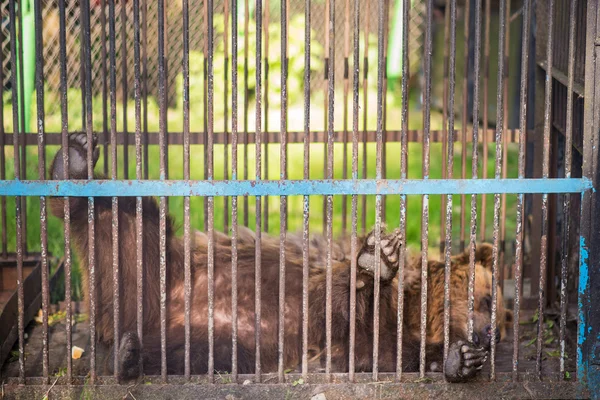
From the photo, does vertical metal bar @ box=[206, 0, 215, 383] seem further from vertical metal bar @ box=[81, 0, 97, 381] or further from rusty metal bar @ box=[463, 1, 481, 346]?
rusty metal bar @ box=[463, 1, 481, 346]

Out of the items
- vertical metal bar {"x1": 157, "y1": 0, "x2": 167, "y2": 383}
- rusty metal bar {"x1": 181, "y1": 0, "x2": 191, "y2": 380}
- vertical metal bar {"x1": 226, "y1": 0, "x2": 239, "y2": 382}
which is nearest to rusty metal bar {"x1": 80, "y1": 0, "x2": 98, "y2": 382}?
vertical metal bar {"x1": 157, "y1": 0, "x2": 167, "y2": 383}

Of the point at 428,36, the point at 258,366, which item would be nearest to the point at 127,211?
the point at 258,366

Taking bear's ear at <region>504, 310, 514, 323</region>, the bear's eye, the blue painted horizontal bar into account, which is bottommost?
bear's ear at <region>504, 310, 514, 323</region>

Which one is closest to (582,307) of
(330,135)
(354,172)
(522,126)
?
(522,126)

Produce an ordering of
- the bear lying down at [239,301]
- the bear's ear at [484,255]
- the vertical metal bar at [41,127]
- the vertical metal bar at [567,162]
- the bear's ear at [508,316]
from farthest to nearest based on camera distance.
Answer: the bear's ear at [508,316] → the bear's ear at [484,255] → the bear lying down at [239,301] → the vertical metal bar at [567,162] → the vertical metal bar at [41,127]

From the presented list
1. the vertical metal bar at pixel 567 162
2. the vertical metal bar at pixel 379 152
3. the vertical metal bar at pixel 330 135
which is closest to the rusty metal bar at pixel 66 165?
the vertical metal bar at pixel 330 135

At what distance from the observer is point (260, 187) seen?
13.7 ft

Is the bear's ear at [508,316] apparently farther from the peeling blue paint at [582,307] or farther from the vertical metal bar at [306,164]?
the vertical metal bar at [306,164]

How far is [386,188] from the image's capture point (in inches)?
165

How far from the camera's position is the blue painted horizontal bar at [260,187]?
162 inches

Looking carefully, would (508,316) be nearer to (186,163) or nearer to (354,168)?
(354,168)

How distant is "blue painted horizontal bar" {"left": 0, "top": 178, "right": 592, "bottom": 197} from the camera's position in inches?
162

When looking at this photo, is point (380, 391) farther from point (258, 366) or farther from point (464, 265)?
point (464, 265)

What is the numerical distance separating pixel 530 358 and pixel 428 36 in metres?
2.10
